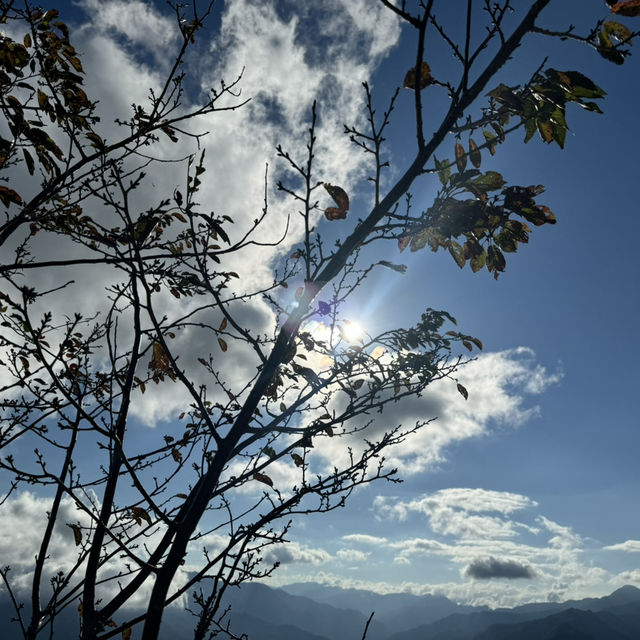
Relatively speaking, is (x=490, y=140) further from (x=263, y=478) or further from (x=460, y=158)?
(x=263, y=478)

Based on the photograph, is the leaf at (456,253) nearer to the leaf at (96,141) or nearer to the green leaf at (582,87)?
the green leaf at (582,87)

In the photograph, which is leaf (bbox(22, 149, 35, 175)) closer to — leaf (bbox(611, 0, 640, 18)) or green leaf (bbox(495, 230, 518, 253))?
green leaf (bbox(495, 230, 518, 253))

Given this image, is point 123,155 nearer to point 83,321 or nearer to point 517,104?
point 83,321

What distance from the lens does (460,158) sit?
262 centimetres

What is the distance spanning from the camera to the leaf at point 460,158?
8.56 feet

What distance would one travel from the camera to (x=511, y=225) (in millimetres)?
2713

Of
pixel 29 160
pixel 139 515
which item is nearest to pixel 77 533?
pixel 139 515

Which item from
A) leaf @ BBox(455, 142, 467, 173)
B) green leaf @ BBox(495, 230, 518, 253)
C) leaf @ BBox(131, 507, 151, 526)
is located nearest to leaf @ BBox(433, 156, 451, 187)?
leaf @ BBox(455, 142, 467, 173)

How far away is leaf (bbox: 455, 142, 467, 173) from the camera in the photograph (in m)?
2.61

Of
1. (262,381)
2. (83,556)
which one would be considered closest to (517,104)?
(262,381)

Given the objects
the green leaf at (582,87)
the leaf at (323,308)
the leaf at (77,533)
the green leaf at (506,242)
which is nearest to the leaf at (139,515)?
the leaf at (77,533)

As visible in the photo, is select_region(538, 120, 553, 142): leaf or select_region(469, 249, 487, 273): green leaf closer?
select_region(538, 120, 553, 142): leaf

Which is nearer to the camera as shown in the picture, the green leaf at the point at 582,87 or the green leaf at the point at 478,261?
the green leaf at the point at 582,87

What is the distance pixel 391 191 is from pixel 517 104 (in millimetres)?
821
